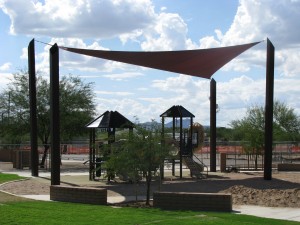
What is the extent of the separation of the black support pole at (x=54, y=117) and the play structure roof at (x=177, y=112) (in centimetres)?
823

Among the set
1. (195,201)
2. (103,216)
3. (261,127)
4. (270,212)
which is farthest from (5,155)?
(103,216)

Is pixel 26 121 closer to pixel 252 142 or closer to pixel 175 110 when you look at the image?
pixel 175 110

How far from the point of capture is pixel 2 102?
125ft

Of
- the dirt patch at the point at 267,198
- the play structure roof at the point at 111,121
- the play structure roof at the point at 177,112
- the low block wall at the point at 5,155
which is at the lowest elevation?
the dirt patch at the point at 267,198

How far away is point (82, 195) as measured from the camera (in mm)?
16688

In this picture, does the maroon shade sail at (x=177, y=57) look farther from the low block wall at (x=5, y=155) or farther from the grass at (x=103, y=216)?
the low block wall at (x=5, y=155)

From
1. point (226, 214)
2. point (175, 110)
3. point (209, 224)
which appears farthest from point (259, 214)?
point (175, 110)

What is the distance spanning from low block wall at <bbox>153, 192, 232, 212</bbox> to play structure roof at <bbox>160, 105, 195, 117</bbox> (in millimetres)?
13156

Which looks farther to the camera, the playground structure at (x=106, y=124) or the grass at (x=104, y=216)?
the playground structure at (x=106, y=124)

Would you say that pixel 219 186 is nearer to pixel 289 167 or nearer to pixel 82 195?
pixel 82 195

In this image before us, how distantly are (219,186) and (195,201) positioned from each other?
24.3 ft

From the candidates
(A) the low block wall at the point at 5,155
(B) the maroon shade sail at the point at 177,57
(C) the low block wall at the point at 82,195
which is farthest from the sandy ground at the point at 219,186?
(A) the low block wall at the point at 5,155

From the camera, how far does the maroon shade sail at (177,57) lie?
80.5ft

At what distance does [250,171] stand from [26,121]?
1445cm
